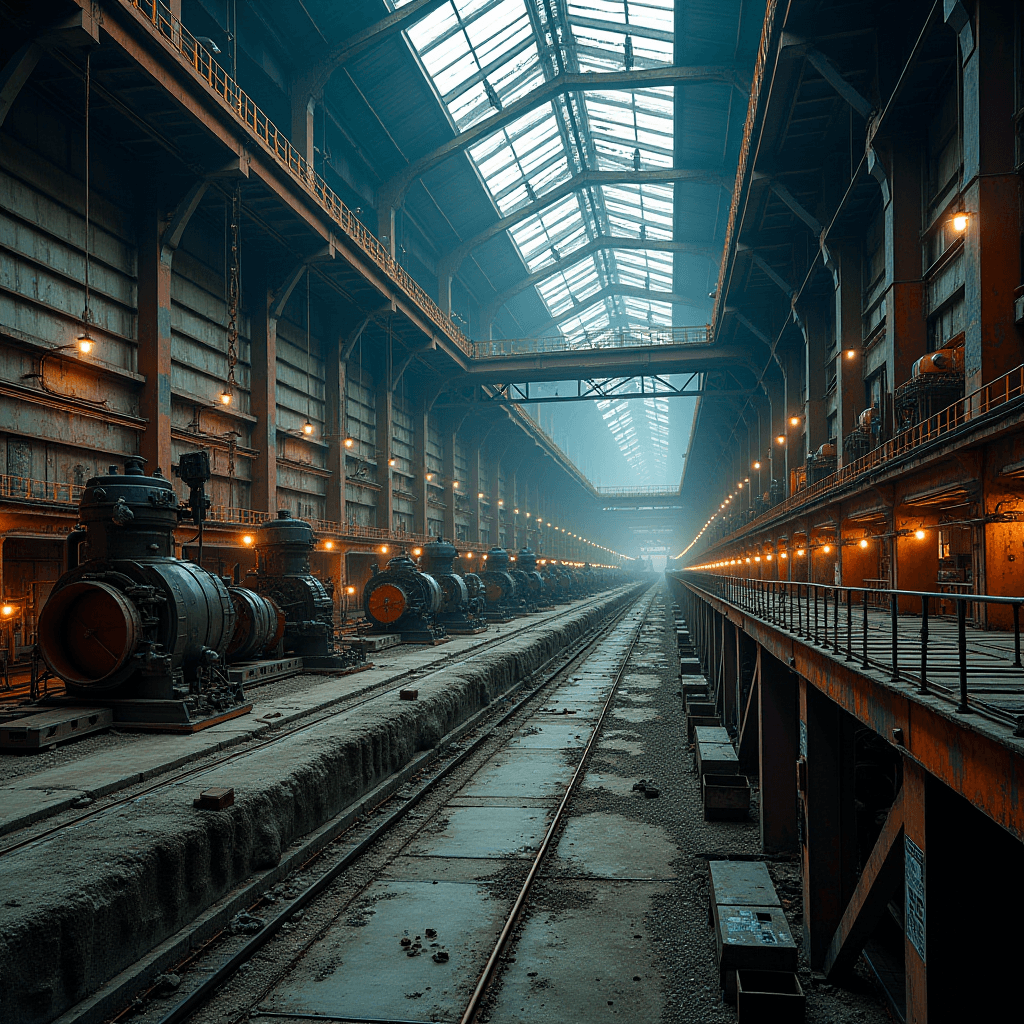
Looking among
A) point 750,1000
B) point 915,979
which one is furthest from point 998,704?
point 750,1000

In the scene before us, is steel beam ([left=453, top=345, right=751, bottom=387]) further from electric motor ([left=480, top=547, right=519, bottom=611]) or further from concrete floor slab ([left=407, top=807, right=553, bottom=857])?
concrete floor slab ([left=407, top=807, right=553, bottom=857])

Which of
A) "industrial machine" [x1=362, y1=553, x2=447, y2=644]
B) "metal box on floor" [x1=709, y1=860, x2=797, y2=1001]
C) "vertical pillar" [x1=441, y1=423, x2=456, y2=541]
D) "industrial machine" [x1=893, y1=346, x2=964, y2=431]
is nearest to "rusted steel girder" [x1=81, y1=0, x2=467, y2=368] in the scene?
"industrial machine" [x1=362, y1=553, x2=447, y2=644]

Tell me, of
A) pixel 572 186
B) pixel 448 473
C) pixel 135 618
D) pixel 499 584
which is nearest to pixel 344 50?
pixel 572 186

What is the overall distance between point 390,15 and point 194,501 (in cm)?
2264

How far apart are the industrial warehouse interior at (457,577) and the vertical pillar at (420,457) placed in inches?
90.4

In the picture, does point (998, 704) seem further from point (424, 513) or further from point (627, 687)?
point (424, 513)

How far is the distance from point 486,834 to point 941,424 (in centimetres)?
1254

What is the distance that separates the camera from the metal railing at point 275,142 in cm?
1777

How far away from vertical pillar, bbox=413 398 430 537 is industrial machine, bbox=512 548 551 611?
537 centimetres

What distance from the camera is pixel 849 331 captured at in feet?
76.8

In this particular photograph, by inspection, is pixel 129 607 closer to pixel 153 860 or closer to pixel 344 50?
pixel 153 860

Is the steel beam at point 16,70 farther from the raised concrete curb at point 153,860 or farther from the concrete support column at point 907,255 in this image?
the concrete support column at point 907,255

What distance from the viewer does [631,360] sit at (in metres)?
41.1

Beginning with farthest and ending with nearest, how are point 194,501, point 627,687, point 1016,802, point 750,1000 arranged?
point 627,687 < point 194,501 < point 750,1000 < point 1016,802
